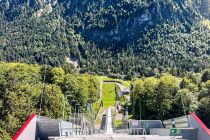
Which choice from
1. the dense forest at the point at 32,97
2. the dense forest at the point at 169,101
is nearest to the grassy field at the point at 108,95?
the dense forest at the point at 32,97

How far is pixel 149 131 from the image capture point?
32938 mm

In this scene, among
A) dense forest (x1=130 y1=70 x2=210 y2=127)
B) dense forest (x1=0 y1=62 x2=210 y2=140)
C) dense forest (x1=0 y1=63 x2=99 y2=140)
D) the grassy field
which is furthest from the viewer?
the grassy field

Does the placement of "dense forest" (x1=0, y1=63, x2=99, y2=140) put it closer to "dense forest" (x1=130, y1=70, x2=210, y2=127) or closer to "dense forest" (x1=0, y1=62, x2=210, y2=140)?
"dense forest" (x1=0, y1=62, x2=210, y2=140)

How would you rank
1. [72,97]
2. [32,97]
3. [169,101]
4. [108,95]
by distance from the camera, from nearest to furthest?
[32,97] < [169,101] < [72,97] < [108,95]

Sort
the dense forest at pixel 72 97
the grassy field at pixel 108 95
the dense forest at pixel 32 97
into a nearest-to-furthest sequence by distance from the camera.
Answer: the dense forest at pixel 32 97
the dense forest at pixel 72 97
the grassy field at pixel 108 95

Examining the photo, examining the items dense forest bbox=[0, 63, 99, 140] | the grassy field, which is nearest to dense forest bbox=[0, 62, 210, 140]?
dense forest bbox=[0, 63, 99, 140]

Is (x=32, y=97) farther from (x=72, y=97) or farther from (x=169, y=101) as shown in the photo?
(x=169, y=101)

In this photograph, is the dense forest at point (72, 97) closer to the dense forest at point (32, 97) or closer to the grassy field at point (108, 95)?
the dense forest at point (32, 97)

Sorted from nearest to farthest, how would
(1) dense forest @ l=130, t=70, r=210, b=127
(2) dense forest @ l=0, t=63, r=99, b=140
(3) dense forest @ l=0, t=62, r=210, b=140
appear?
(2) dense forest @ l=0, t=63, r=99, b=140 → (3) dense forest @ l=0, t=62, r=210, b=140 → (1) dense forest @ l=130, t=70, r=210, b=127

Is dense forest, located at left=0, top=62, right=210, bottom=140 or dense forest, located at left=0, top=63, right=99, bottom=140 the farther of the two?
dense forest, located at left=0, top=62, right=210, bottom=140

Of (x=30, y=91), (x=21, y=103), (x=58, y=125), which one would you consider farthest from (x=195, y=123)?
(x=30, y=91)

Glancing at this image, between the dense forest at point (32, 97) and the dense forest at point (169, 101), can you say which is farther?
the dense forest at point (169, 101)

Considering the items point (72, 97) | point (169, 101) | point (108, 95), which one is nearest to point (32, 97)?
point (72, 97)

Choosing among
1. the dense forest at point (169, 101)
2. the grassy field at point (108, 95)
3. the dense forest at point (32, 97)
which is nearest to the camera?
the dense forest at point (32, 97)
